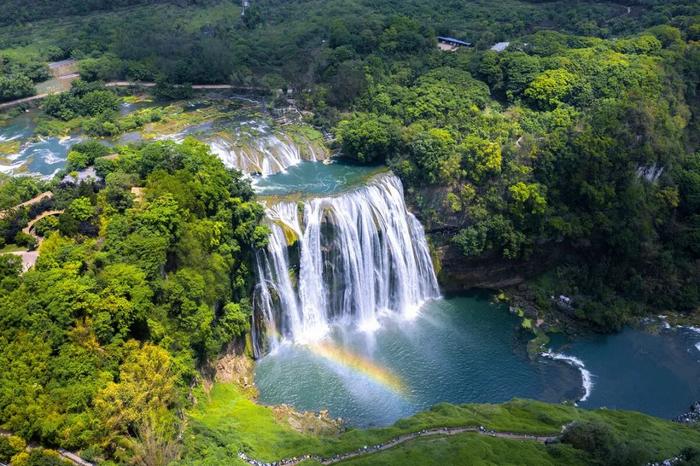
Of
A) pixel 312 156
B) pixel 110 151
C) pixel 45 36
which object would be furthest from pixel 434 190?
pixel 45 36

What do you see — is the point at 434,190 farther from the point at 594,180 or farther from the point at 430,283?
the point at 594,180

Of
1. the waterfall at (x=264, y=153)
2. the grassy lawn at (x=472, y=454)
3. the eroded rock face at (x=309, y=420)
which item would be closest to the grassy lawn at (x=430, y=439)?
the grassy lawn at (x=472, y=454)

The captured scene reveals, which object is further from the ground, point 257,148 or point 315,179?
point 257,148

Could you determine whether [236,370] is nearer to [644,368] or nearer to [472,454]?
[472,454]

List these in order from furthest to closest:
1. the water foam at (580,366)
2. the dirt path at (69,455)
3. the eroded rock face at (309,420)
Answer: the water foam at (580,366) < the eroded rock face at (309,420) < the dirt path at (69,455)

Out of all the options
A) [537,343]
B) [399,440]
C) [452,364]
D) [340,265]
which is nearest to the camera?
[399,440]

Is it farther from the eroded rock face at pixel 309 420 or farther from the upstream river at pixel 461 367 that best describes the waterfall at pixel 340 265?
the eroded rock face at pixel 309 420

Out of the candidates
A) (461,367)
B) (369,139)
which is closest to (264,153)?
(369,139)
